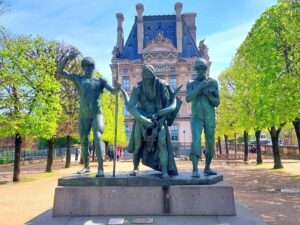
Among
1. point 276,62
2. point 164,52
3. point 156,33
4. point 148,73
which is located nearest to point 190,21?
point 156,33

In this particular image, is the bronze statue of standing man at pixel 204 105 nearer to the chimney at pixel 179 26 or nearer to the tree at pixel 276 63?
the tree at pixel 276 63

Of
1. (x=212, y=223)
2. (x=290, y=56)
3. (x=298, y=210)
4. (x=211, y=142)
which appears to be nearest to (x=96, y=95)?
(x=211, y=142)

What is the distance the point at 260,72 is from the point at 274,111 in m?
3.53

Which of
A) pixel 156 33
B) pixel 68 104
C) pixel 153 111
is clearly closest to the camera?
pixel 153 111

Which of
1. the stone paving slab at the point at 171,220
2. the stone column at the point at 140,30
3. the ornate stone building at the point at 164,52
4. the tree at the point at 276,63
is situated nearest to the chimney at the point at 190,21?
the ornate stone building at the point at 164,52

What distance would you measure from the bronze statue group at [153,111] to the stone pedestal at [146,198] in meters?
0.48

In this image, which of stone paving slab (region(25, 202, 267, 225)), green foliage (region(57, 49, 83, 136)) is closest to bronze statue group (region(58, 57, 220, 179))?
stone paving slab (region(25, 202, 267, 225))

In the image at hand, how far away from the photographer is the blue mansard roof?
70.2 meters

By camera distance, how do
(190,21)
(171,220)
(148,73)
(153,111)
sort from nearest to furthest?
(171,220) < (148,73) < (153,111) < (190,21)

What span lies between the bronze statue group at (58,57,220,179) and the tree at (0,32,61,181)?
1205cm

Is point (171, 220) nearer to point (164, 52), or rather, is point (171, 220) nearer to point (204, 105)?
point (204, 105)

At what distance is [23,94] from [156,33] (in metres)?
54.0

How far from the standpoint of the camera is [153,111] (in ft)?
24.8

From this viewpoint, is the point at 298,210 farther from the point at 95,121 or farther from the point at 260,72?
the point at 260,72
